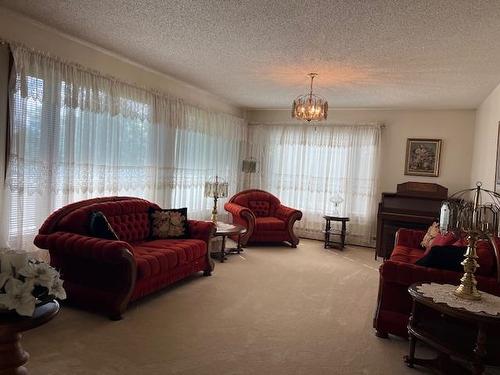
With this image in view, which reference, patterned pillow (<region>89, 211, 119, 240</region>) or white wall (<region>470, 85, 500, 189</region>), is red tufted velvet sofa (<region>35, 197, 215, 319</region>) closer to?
patterned pillow (<region>89, 211, 119, 240</region>)

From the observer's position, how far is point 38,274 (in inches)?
69.8

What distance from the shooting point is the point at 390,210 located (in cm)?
611

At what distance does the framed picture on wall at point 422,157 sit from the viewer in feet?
21.3

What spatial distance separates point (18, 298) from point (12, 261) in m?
0.20

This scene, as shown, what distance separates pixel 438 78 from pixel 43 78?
4.36m

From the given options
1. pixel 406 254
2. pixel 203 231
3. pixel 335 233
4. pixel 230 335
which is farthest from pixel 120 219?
pixel 335 233

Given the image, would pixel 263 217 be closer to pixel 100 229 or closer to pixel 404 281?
pixel 100 229

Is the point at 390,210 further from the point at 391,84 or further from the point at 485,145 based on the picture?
the point at 391,84

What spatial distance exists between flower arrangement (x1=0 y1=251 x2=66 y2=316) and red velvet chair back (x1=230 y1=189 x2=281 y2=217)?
5.07 meters

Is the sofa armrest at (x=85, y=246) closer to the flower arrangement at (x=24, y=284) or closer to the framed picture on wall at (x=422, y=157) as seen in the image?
the flower arrangement at (x=24, y=284)

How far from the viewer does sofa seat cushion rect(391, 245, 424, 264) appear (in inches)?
159

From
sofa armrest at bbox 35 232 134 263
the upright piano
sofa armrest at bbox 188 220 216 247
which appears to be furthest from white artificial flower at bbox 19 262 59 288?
the upright piano

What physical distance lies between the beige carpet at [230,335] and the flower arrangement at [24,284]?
870mm

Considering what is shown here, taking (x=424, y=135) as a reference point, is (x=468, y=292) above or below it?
below
